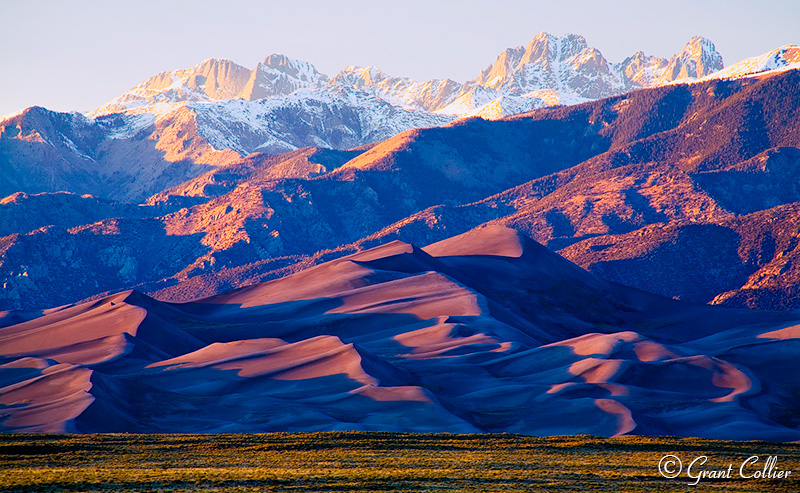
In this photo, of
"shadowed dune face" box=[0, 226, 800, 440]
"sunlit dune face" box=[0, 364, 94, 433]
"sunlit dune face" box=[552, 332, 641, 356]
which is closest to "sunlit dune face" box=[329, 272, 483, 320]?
"shadowed dune face" box=[0, 226, 800, 440]

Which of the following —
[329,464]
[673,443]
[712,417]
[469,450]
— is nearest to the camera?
[329,464]

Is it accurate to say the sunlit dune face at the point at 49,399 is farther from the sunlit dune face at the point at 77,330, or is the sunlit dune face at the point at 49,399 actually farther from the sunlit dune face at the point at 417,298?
the sunlit dune face at the point at 417,298

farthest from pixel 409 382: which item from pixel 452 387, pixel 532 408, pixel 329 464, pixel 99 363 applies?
pixel 329 464

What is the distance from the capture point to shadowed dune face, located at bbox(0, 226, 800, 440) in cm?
9619

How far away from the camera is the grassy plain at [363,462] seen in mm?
50469

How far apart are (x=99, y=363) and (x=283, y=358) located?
25.7 meters

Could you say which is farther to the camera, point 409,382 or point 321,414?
point 409,382

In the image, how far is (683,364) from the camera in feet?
414

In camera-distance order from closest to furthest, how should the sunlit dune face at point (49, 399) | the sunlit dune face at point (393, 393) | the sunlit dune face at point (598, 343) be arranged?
1. the sunlit dune face at point (49, 399)
2. the sunlit dune face at point (393, 393)
3. the sunlit dune face at point (598, 343)

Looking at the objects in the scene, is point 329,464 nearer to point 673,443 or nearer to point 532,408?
point 673,443

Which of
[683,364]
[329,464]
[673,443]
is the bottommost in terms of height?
[683,364]

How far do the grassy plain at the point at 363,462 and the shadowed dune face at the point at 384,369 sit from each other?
17.4m

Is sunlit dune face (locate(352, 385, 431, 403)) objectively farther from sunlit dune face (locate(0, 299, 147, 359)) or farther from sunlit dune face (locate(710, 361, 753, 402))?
sunlit dune face (locate(0, 299, 147, 359))

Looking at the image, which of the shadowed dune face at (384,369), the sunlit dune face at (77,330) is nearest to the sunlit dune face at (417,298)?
the shadowed dune face at (384,369)
